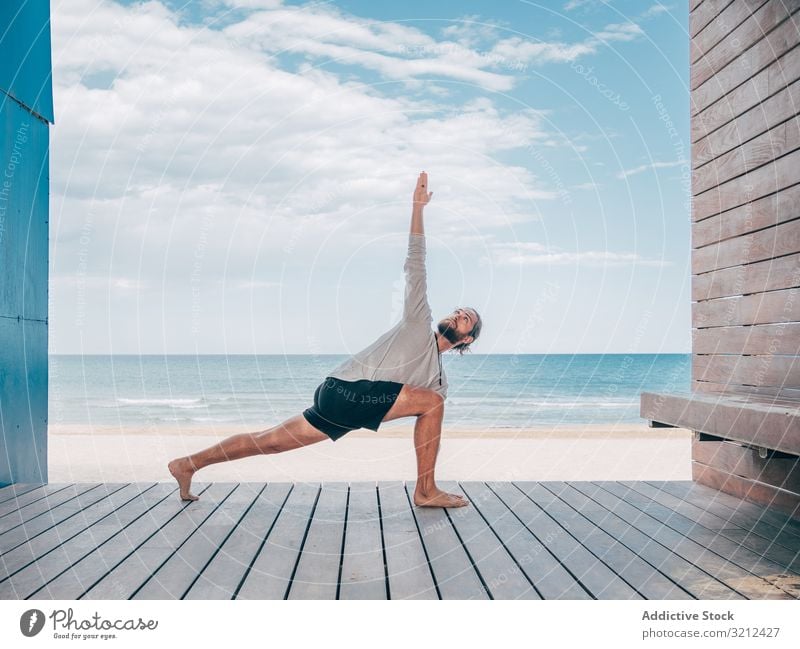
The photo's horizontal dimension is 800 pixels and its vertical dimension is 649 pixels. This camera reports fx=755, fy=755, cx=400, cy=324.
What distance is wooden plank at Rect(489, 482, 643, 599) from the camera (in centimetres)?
214

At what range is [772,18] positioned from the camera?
126 inches

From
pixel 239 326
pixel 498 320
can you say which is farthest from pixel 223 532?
pixel 239 326

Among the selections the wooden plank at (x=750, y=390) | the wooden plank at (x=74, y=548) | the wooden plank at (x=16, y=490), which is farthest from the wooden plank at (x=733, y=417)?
the wooden plank at (x=16, y=490)

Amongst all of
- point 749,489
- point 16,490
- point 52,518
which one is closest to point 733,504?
point 749,489

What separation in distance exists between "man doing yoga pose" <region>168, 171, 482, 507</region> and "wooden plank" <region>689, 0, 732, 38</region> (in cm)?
183

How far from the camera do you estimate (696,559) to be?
245cm

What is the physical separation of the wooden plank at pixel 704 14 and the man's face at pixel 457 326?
1.99 meters

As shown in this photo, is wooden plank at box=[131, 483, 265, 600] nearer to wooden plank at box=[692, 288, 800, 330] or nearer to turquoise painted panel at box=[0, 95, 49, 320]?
turquoise painted panel at box=[0, 95, 49, 320]

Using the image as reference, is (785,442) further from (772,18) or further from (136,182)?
(136,182)

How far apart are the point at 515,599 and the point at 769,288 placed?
197 centimetres

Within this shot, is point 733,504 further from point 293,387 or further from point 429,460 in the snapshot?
point 293,387

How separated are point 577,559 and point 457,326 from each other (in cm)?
108

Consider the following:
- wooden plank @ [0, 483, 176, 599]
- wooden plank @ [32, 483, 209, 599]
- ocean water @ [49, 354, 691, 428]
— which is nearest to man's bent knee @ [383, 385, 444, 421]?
wooden plank @ [32, 483, 209, 599]

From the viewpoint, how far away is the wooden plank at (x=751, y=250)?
3.11 meters
